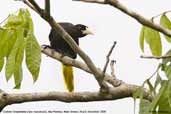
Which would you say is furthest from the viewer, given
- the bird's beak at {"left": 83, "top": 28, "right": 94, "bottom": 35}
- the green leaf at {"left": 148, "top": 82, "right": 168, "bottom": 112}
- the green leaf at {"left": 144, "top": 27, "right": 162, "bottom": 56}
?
the bird's beak at {"left": 83, "top": 28, "right": 94, "bottom": 35}

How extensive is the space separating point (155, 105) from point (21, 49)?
31 cm

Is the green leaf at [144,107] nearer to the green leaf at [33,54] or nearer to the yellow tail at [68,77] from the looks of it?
the green leaf at [33,54]

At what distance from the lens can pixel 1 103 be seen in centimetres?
93

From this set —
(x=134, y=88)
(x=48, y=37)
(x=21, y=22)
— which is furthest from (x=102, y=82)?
(x=48, y=37)

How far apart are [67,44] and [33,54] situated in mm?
1555

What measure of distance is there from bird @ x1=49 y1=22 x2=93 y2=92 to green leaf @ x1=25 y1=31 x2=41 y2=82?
2.55 feet

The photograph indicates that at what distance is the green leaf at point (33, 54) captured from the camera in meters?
0.80

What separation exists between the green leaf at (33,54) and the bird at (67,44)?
2.55 ft

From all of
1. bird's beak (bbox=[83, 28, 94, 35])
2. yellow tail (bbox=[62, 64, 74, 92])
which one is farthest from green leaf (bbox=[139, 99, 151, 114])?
bird's beak (bbox=[83, 28, 94, 35])

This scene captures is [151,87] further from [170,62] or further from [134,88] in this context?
[134,88]

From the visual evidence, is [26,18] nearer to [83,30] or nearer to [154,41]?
[154,41]

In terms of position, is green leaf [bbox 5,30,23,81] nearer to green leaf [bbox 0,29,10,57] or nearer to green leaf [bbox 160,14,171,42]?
green leaf [bbox 0,29,10,57]

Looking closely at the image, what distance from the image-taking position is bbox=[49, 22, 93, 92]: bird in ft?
5.96

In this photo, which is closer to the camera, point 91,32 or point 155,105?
point 155,105
